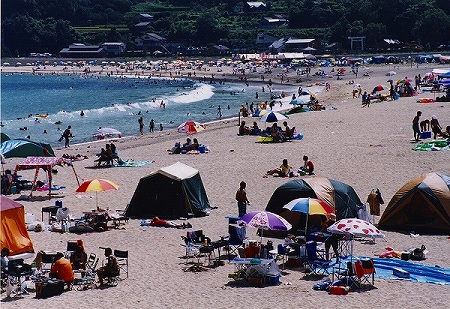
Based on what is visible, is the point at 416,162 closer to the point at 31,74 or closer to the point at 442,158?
the point at 442,158

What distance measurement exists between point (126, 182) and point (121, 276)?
9.51 m

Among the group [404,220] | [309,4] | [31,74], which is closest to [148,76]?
[31,74]

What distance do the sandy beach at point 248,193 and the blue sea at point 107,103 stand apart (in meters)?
8.71

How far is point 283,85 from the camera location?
80.0 metres

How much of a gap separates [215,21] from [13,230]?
129787 millimetres

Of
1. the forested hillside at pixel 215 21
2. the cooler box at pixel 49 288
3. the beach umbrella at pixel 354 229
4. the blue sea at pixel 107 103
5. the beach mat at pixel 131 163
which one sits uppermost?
the forested hillside at pixel 215 21

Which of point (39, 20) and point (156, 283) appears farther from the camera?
point (39, 20)

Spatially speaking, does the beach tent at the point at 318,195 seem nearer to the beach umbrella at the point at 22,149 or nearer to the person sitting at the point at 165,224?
the person sitting at the point at 165,224

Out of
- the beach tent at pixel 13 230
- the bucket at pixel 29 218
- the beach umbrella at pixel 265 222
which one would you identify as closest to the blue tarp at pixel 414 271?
the beach umbrella at pixel 265 222

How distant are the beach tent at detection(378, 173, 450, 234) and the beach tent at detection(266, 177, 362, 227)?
84cm

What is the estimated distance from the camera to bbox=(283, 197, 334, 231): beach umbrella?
622 inches

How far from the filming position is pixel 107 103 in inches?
2753

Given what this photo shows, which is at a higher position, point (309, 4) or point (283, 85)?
point (309, 4)

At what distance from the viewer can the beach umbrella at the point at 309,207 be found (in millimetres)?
15797
